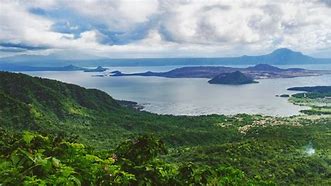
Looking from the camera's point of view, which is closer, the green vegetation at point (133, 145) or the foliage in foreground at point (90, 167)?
the foliage in foreground at point (90, 167)

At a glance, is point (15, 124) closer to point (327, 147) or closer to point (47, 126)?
point (47, 126)

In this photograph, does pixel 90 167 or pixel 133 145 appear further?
pixel 133 145

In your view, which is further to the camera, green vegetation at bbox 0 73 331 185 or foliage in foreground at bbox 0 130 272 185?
green vegetation at bbox 0 73 331 185

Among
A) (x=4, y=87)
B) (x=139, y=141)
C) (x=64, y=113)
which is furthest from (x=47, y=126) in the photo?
(x=139, y=141)
